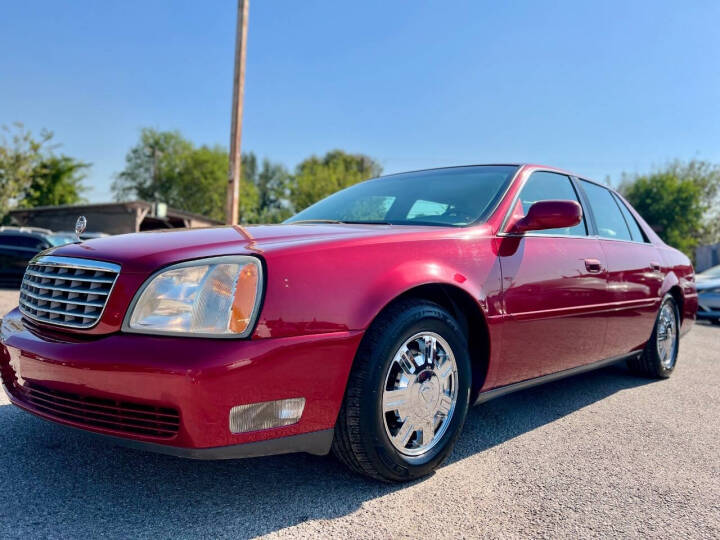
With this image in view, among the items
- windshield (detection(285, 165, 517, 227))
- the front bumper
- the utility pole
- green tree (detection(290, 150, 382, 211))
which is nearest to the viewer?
the front bumper

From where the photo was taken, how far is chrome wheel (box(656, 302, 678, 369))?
13.9 feet

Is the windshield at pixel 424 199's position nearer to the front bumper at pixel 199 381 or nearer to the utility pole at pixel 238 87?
the front bumper at pixel 199 381

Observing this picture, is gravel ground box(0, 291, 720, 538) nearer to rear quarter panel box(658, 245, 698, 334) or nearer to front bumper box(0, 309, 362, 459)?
front bumper box(0, 309, 362, 459)

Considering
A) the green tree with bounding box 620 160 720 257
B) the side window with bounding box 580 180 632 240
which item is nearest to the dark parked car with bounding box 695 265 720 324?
the side window with bounding box 580 180 632 240

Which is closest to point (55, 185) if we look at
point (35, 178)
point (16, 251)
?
point (35, 178)

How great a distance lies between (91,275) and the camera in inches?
75.7

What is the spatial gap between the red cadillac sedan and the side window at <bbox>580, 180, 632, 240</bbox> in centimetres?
88

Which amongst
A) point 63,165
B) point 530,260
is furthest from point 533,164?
point 63,165

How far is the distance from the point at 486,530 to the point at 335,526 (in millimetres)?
499

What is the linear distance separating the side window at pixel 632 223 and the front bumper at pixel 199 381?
9.71 feet

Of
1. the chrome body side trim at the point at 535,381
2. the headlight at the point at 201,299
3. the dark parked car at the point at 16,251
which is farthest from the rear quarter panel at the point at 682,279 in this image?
the dark parked car at the point at 16,251

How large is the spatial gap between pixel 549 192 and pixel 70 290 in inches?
102

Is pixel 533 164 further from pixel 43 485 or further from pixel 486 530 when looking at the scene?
pixel 43 485

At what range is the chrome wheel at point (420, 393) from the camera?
214 cm
